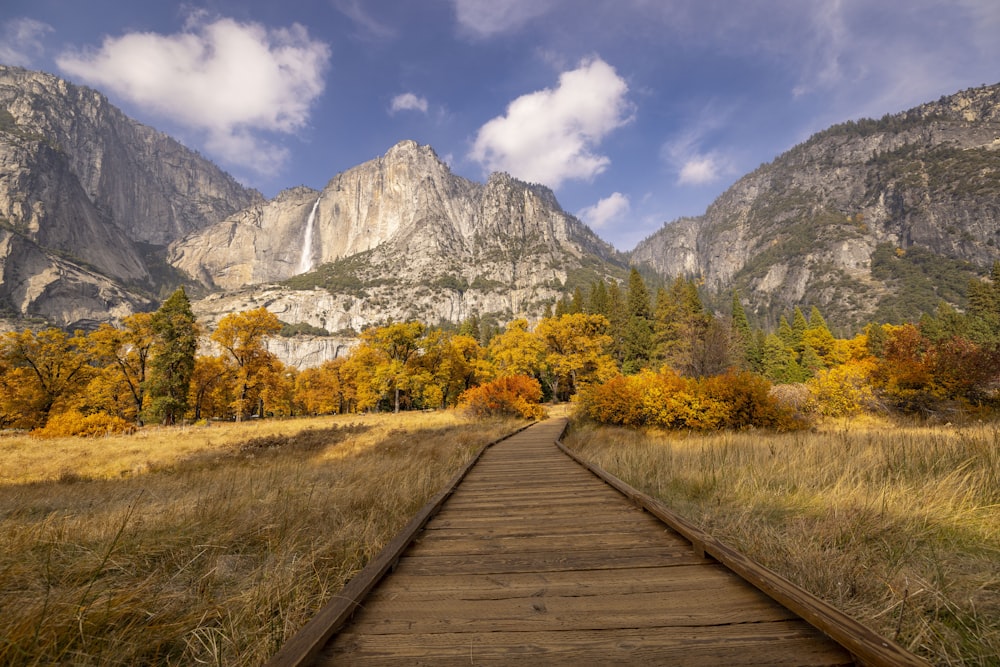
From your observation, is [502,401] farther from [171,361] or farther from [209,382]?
[209,382]

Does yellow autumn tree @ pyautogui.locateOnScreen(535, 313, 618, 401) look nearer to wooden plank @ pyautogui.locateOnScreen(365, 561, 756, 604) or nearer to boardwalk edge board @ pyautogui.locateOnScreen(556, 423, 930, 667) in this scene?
boardwalk edge board @ pyautogui.locateOnScreen(556, 423, 930, 667)

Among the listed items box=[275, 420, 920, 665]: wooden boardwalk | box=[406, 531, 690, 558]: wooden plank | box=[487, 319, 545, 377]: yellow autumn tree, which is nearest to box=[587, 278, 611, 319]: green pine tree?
box=[487, 319, 545, 377]: yellow autumn tree

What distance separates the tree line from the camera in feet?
63.9

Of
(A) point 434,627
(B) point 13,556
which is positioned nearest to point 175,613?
(A) point 434,627

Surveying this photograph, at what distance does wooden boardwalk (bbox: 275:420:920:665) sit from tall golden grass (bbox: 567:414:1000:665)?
2.28 ft

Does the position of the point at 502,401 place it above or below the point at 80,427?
above

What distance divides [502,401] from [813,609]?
2613cm

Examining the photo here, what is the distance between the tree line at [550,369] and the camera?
19484mm

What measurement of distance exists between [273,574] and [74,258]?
24138cm

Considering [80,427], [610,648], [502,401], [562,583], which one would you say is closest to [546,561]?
[562,583]

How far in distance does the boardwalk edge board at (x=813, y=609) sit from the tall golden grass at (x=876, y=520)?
0.50 metres

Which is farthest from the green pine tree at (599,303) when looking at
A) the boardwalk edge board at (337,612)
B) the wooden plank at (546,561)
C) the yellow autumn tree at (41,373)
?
the boardwalk edge board at (337,612)

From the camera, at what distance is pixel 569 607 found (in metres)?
2.61

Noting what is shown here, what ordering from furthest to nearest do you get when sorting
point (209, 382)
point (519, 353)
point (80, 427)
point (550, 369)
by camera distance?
point (550, 369) < point (519, 353) < point (209, 382) < point (80, 427)
